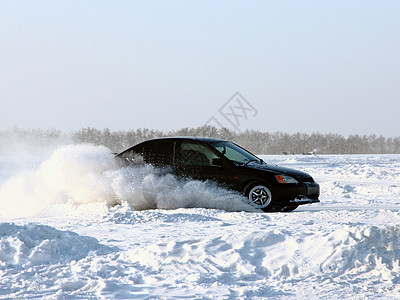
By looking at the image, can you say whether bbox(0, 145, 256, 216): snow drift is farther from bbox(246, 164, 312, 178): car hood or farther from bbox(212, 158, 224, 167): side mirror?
bbox(246, 164, 312, 178): car hood

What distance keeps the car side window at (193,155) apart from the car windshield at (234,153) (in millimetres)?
262

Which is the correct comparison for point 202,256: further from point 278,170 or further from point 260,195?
point 278,170

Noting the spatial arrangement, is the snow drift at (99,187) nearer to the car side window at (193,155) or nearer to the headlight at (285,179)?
the car side window at (193,155)

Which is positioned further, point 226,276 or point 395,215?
point 395,215

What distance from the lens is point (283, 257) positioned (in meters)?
6.49

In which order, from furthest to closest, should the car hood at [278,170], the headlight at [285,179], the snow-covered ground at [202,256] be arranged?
1. the car hood at [278,170]
2. the headlight at [285,179]
3. the snow-covered ground at [202,256]

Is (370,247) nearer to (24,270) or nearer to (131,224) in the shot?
(24,270)

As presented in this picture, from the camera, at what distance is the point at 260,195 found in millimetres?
11375

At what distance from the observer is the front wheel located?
11305mm

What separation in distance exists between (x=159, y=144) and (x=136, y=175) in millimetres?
828

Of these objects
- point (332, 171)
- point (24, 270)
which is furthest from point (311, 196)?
point (332, 171)

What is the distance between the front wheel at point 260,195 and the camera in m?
11.3

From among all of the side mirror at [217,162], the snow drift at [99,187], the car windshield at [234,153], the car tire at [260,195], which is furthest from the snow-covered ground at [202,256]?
the car windshield at [234,153]

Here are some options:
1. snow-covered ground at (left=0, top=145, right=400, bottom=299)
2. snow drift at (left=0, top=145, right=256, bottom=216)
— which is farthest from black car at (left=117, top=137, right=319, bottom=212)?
snow-covered ground at (left=0, top=145, right=400, bottom=299)
